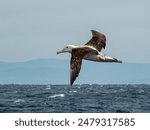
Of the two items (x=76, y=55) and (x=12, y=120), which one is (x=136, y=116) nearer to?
(x=12, y=120)

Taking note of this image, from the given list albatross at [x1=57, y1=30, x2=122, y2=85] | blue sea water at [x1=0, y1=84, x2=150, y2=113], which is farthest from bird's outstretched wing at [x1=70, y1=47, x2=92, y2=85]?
blue sea water at [x1=0, y1=84, x2=150, y2=113]

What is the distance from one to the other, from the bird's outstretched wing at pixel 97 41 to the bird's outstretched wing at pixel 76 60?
2.66 feet

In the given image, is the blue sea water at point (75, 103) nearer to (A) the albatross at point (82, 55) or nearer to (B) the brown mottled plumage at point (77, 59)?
(A) the albatross at point (82, 55)

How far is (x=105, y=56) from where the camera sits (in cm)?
1730

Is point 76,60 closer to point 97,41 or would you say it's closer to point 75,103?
point 97,41

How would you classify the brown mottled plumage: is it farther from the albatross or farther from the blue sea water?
the blue sea water

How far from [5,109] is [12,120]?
32144 mm

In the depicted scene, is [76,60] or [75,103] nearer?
[76,60]

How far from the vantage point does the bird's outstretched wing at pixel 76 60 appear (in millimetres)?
16844

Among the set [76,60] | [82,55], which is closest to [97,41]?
[76,60]

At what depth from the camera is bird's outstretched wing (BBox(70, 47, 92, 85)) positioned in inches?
663

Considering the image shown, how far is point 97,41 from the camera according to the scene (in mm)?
18734

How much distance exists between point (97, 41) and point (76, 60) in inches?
63.4

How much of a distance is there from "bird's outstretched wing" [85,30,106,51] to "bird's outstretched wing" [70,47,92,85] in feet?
2.66
